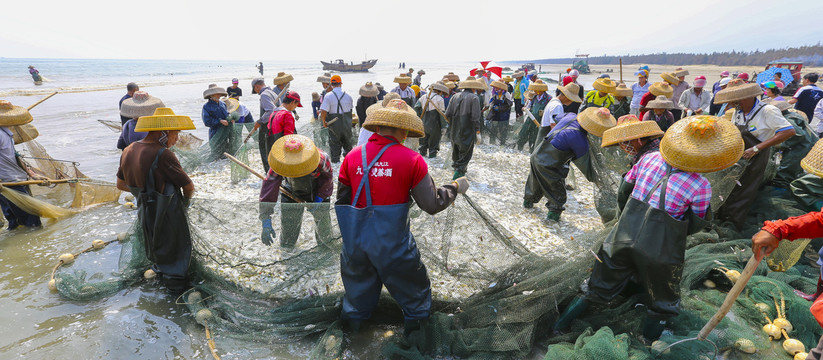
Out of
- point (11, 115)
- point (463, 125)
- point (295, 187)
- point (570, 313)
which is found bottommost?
point (570, 313)

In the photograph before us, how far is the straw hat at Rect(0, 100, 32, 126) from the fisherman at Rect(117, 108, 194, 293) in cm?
268

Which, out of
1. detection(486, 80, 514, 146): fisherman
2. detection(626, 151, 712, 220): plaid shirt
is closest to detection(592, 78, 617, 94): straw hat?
detection(486, 80, 514, 146): fisherman

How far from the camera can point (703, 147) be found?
8.61 ft

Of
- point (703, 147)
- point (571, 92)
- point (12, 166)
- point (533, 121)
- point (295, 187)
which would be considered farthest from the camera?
point (533, 121)

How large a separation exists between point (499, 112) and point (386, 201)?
9062 mm

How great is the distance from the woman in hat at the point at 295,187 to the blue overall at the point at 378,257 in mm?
737

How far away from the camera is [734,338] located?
303cm

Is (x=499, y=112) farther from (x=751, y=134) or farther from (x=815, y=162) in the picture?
(x=815, y=162)

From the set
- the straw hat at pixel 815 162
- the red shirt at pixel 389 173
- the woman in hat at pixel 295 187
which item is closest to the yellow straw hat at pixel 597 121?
the straw hat at pixel 815 162

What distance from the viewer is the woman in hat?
365 centimetres

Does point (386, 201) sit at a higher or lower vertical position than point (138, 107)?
lower

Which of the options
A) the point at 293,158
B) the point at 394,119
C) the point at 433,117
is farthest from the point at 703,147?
the point at 433,117

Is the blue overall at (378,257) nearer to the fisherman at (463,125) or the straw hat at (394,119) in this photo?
the straw hat at (394,119)

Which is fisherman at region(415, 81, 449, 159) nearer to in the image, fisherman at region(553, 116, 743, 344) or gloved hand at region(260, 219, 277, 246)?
gloved hand at region(260, 219, 277, 246)
